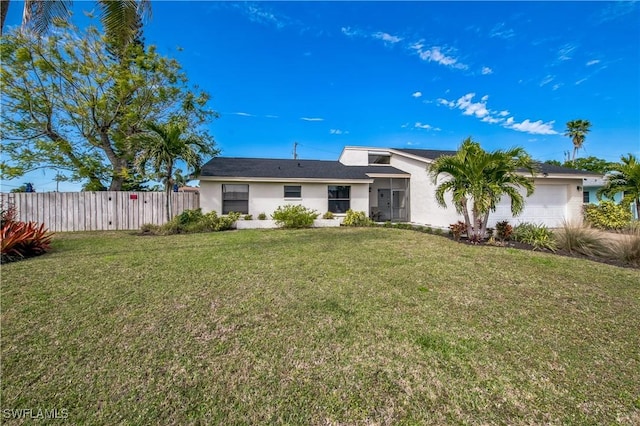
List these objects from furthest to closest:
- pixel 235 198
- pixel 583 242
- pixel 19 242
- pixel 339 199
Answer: pixel 339 199 < pixel 235 198 < pixel 583 242 < pixel 19 242

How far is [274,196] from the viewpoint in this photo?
1393cm

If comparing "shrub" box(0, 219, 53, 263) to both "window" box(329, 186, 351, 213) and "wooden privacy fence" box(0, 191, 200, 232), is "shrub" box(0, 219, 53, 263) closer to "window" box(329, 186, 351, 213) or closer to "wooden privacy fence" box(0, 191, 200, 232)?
"wooden privacy fence" box(0, 191, 200, 232)

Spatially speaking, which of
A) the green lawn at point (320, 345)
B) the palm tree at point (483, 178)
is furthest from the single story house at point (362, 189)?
the green lawn at point (320, 345)

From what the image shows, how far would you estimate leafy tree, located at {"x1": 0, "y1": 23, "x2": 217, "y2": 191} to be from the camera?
12891 millimetres

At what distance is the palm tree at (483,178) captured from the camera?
8.58 m

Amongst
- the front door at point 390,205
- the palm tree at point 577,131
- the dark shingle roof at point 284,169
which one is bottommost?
the front door at point 390,205

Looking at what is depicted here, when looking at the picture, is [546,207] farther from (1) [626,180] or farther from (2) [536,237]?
(2) [536,237]

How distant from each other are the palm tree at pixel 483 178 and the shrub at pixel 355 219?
5212mm

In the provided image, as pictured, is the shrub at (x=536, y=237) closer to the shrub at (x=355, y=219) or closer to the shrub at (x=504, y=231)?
the shrub at (x=504, y=231)

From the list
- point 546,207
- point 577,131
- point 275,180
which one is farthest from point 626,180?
point 577,131

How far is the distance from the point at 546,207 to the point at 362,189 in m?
9.20

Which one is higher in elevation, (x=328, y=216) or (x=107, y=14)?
(x=107, y=14)

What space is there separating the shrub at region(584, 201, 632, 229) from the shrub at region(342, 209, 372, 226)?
1054 cm

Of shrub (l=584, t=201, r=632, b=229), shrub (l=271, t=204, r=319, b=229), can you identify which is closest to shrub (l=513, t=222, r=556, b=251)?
shrub (l=584, t=201, r=632, b=229)
